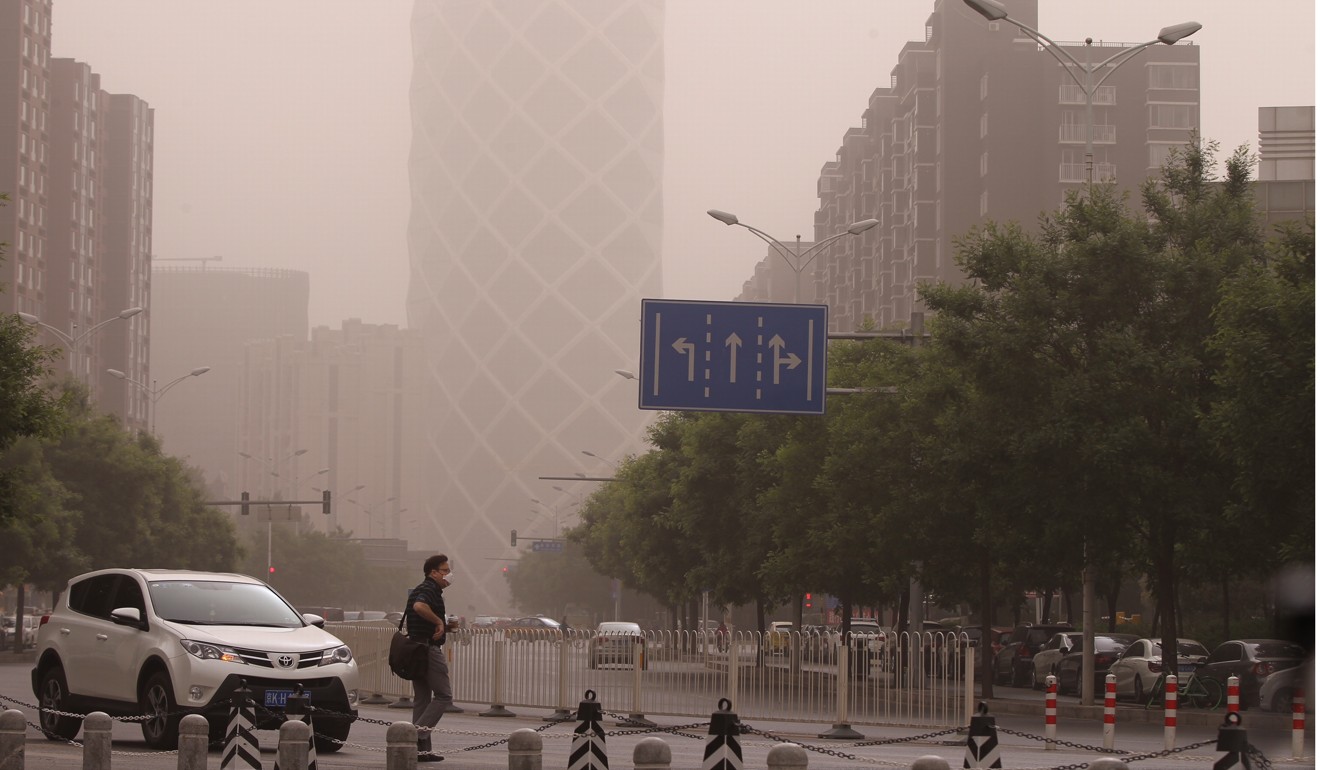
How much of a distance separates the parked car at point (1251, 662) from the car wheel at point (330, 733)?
18.6 meters

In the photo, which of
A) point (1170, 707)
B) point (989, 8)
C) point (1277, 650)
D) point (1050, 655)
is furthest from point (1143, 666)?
point (1170, 707)

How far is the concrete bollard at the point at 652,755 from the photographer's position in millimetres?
10812

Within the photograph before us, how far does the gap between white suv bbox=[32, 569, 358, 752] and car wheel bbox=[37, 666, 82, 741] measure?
1 cm

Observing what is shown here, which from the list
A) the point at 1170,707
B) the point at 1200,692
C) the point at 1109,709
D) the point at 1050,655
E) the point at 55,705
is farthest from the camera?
the point at 1050,655

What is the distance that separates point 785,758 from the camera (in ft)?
35.7

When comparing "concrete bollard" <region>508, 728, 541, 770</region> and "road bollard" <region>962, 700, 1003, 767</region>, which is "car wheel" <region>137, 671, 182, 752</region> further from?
"road bollard" <region>962, 700, 1003, 767</region>

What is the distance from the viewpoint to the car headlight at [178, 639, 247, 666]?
54.9ft

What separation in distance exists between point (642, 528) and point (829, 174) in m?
84.7

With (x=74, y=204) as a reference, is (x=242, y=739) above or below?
below

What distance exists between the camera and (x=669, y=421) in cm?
6062

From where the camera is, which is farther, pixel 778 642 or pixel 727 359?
pixel 727 359

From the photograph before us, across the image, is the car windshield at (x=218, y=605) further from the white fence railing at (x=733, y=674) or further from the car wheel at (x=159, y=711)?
the white fence railing at (x=733, y=674)

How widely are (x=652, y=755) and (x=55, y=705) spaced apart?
9978 mm

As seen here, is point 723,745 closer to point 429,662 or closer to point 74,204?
point 429,662
